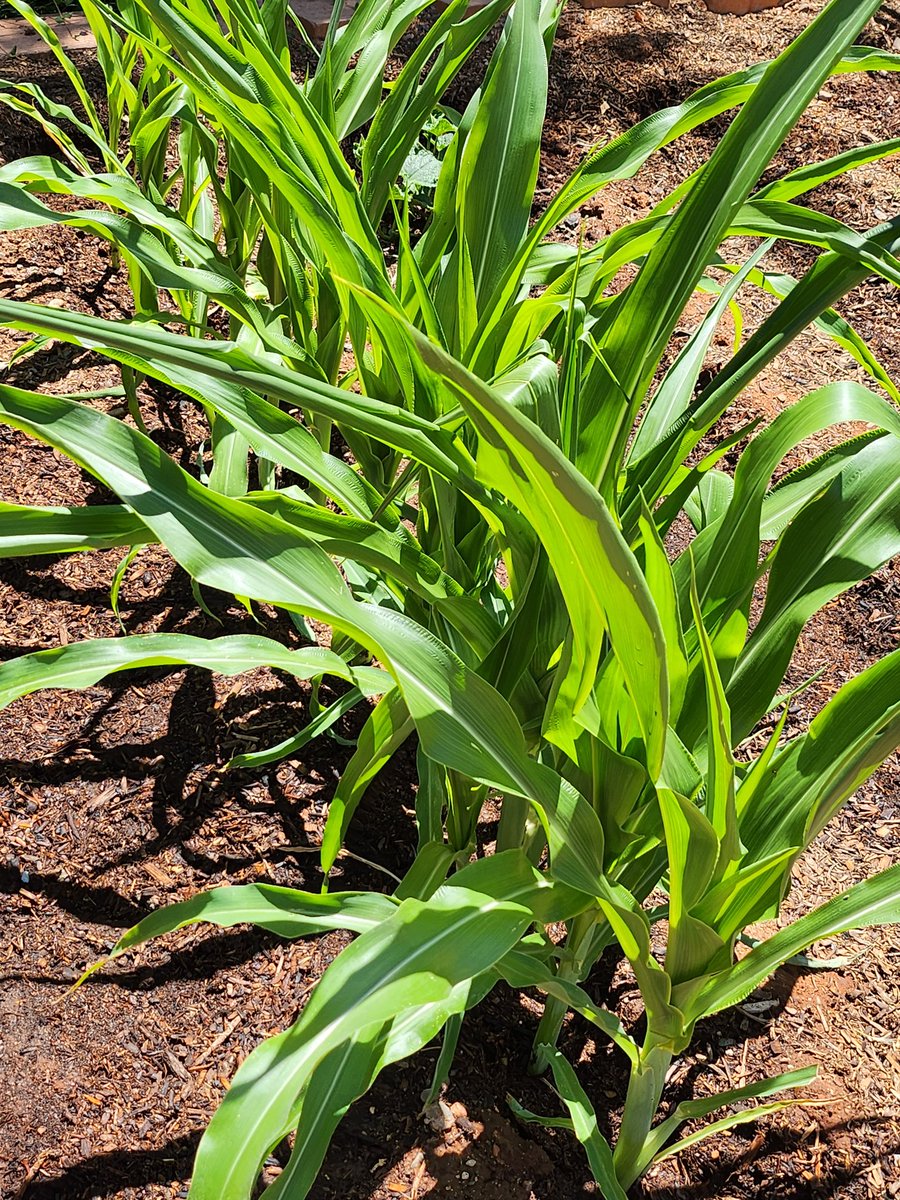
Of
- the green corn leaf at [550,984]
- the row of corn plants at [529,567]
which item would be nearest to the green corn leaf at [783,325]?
the row of corn plants at [529,567]

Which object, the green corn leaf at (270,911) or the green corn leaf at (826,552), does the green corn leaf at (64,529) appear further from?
the green corn leaf at (826,552)

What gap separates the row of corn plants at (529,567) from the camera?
630mm

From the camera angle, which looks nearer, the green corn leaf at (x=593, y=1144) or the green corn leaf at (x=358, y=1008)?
the green corn leaf at (x=358, y=1008)

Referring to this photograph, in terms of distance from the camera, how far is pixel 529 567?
80 centimetres

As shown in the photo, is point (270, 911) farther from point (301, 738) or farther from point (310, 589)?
point (301, 738)

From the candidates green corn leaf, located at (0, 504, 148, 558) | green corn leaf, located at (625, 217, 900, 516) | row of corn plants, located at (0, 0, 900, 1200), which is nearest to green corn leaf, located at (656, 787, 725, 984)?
row of corn plants, located at (0, 0, 900, 1200)

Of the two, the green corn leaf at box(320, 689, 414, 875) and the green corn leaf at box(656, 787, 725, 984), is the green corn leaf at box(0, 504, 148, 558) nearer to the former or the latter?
the green corn leaf at box(320, 689, 414, 875)

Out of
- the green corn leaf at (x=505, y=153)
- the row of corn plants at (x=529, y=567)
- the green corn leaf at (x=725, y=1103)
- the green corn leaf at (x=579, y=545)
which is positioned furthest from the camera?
the green corn leaf at (x=505, y=153)

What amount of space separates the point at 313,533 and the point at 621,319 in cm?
28

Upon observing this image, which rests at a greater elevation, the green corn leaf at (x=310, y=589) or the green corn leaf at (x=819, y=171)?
the green corn leaf at (x=819, y=171)

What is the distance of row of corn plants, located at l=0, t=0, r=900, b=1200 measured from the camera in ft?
2.07

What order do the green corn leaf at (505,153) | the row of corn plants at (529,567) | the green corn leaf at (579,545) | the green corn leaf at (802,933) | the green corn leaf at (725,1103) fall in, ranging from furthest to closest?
the green corn leaf at (505,153) < the green corn leaf at (725,1103) < the green corn leaf at (802,933) < the row of corn plants at (529,567) < the green corn leaf at (579,545)

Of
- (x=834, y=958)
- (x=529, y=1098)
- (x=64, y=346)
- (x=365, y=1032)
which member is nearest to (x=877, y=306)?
(x=834, y=958)

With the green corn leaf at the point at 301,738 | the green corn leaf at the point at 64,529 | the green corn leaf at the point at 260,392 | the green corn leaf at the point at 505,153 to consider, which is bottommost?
the green corn leaf at the point at 301,738
